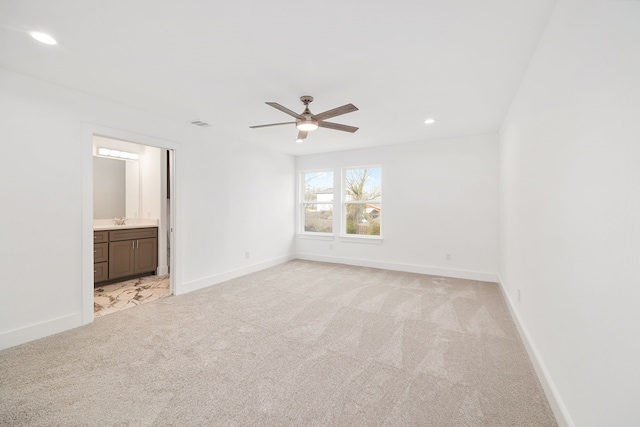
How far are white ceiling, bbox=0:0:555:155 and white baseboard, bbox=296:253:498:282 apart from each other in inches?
106

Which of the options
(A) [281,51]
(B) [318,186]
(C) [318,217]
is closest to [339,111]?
(A) [281,51]

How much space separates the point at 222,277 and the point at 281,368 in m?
2.76

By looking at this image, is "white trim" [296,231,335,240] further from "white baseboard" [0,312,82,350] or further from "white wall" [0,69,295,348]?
"white baseboard" [0,312,82,350]

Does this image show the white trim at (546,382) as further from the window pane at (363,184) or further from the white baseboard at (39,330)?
the white baseboard at (39,330)

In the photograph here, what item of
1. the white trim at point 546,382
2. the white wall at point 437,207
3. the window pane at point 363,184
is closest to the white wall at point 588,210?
the white trim at point 546,382

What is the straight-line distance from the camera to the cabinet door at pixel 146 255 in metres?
4.67

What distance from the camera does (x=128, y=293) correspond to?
3990mm

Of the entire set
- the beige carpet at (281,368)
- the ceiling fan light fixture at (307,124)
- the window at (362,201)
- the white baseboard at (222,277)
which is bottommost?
the beige carpet at (281,368)

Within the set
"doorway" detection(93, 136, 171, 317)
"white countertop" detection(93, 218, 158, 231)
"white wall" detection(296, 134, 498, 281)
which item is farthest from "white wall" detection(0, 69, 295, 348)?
"white wall" detection(296, 134, 498, 281)

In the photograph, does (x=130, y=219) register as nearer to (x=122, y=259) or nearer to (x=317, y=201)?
(x=122, y=259)

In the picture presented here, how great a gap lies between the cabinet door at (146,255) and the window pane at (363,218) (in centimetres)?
387

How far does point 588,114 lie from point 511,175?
82.8 inches

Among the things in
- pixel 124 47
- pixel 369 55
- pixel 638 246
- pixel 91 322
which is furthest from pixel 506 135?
pixel 91 322

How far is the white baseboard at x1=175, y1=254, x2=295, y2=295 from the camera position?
3.95 m
